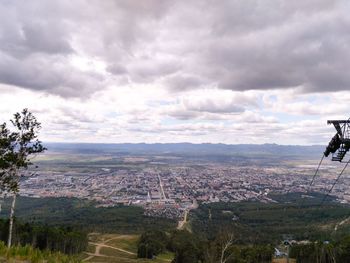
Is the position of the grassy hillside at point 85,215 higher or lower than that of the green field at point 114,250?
lower

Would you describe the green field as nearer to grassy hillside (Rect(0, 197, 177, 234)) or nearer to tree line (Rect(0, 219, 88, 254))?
tree line (Rect(0, 219, 88, 254))

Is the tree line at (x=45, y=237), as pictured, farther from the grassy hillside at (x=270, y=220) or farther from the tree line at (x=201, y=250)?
the grassy hillside at (x=270, y=220)

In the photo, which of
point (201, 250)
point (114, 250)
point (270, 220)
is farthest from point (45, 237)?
point (270, 220)

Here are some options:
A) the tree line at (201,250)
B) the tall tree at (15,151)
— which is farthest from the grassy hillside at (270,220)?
the tall tree at (15,151)

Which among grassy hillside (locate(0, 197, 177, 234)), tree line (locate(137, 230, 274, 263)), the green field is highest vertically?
tree line (locate(137, 230, 274, 263))

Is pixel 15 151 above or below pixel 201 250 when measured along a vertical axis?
above

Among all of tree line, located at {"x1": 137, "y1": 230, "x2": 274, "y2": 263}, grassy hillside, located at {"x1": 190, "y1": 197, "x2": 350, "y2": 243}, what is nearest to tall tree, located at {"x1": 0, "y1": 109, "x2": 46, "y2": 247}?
tree line, located at {"x1": 137, "y1": 230, "x2": 274, "y2": 263}

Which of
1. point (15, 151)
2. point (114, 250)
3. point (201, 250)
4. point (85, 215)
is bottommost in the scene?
point (85, 215)

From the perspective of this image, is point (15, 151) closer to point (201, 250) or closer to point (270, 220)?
point (201, 250)

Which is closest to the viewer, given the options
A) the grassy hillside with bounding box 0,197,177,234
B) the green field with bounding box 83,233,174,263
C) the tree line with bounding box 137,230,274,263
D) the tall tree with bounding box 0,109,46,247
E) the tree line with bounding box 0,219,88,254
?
the tall tree with bounding box 0,109,46,247

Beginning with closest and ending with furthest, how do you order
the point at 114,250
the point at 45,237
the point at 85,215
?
1. the point at 45,237
2. the point at 114,250
3. the point at 85,215

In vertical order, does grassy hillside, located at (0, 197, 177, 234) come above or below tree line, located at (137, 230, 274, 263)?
→ below

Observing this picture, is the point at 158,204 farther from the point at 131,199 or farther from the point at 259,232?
the point at 259,232
